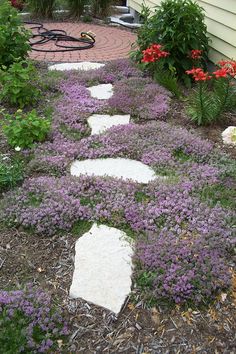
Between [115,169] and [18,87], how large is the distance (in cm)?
183

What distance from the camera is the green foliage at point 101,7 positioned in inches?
388

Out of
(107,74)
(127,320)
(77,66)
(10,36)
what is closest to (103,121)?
(107,74)

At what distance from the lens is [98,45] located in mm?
7727

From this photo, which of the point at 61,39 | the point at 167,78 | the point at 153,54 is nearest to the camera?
the point at 167,78

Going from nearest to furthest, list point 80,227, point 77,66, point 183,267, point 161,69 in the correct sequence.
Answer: point 183,267 < point 80,227 < point 161,69 < point 77,66

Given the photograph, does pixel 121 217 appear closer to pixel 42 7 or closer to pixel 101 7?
pixel 42 7

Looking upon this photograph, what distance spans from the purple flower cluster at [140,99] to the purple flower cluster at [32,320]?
8.88 feet

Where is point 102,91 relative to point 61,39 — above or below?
above

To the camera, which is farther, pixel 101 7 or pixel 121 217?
pixel 101 7

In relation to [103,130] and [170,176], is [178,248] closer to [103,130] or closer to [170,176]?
[170,176]

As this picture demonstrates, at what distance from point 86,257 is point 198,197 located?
1008mm

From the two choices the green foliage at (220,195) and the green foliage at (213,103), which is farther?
the green foliage at (213,103)

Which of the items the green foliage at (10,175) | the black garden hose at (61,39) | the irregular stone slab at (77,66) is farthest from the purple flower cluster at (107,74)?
the green foliage at (10,175)

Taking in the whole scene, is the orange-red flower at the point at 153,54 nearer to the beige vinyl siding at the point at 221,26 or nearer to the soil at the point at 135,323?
the beige vinyl siding at the point at 221,26
